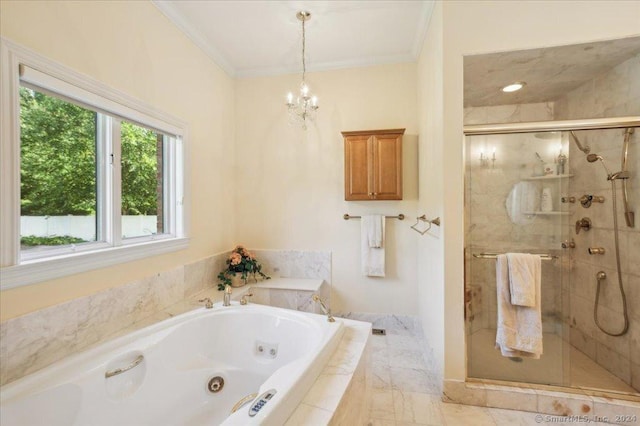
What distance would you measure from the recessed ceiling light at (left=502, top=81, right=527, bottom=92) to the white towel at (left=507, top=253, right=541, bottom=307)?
136 centimetres

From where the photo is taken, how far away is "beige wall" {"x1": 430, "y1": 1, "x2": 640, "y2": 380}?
60.3 inches

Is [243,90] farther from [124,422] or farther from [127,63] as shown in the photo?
[124,422]

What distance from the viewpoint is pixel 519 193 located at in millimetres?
1937

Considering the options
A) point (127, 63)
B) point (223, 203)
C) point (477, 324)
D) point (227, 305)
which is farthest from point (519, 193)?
point (127, 63)

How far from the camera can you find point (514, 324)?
5.51 feet

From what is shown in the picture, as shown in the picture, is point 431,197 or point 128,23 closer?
point 128,23

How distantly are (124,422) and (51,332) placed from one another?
0.55 meters

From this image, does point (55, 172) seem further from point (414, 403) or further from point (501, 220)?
point (501, 220)

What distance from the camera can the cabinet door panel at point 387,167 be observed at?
254cm

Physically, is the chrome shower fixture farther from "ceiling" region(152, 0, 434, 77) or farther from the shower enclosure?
"ceiling" region(152, 0, 434, 77)

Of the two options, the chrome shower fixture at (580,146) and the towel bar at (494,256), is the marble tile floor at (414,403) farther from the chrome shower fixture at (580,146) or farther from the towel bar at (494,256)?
the chrome shower fixture at (580,146)

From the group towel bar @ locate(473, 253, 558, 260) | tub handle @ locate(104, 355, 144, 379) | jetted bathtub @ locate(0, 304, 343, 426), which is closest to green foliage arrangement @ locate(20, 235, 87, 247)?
jetted bathtub @ locate(0, 304, 343, 426)

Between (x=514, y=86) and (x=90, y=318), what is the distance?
10.9 feet

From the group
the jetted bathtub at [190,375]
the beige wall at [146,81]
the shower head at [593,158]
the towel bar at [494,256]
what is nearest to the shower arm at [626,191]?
the shower head at [593,158]
